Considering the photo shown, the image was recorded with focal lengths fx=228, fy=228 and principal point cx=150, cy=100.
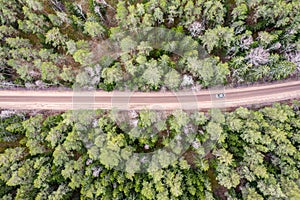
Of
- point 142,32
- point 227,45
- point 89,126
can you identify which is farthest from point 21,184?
point 227,45

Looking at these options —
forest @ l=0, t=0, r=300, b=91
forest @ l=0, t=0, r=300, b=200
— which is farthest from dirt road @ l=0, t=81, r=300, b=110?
forest @ l=0, t=0, r=300, b=91

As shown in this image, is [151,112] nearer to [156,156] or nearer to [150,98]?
[150,98]

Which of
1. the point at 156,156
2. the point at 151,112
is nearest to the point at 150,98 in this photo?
the point at 151,112

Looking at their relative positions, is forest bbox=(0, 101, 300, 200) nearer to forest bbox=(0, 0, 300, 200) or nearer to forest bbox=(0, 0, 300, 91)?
forest bbox=(0, 0, 300, 200)

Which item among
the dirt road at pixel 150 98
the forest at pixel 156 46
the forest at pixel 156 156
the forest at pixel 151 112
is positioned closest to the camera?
the forest at pixel 156 156

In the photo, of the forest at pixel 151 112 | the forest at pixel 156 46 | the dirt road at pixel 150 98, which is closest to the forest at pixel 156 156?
the forest at pixel 151 112

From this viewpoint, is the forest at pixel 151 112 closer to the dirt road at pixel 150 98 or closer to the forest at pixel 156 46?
the forest at pixel 156 46

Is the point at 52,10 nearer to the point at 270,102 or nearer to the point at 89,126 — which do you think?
the point at 89,126
